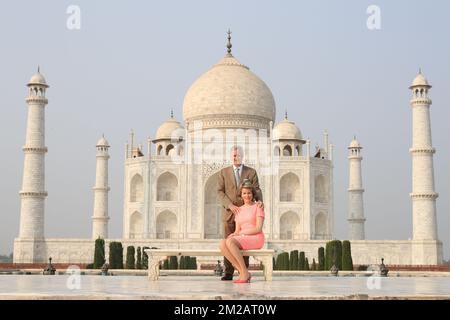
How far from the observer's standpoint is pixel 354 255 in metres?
30.7

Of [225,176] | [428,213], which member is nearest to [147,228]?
[428,213]

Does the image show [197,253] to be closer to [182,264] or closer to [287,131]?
[182,264]

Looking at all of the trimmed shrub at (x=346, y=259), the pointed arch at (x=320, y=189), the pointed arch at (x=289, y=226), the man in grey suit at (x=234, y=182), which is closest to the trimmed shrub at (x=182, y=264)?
the trimmed shrub at (x=346, y=259)

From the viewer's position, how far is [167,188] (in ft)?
115

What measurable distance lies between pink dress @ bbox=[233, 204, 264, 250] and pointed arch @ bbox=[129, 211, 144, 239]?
26.4m

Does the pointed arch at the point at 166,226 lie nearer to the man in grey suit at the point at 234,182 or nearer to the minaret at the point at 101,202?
the minaret at the point at 101,202

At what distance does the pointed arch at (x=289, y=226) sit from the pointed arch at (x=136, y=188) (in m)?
7.21

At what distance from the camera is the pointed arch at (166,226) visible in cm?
3416

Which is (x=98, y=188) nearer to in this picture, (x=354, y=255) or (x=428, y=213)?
(x=354, y=255)

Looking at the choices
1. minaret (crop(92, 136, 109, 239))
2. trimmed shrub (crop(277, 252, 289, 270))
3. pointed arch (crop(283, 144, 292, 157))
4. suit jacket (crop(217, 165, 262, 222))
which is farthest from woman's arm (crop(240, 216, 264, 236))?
minaret (crop(92, 136, 109, 239))

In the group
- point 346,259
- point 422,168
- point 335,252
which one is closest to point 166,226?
point 422,168

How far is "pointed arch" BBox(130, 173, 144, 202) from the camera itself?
35.1 meters

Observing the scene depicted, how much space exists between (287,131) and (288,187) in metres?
3.96
